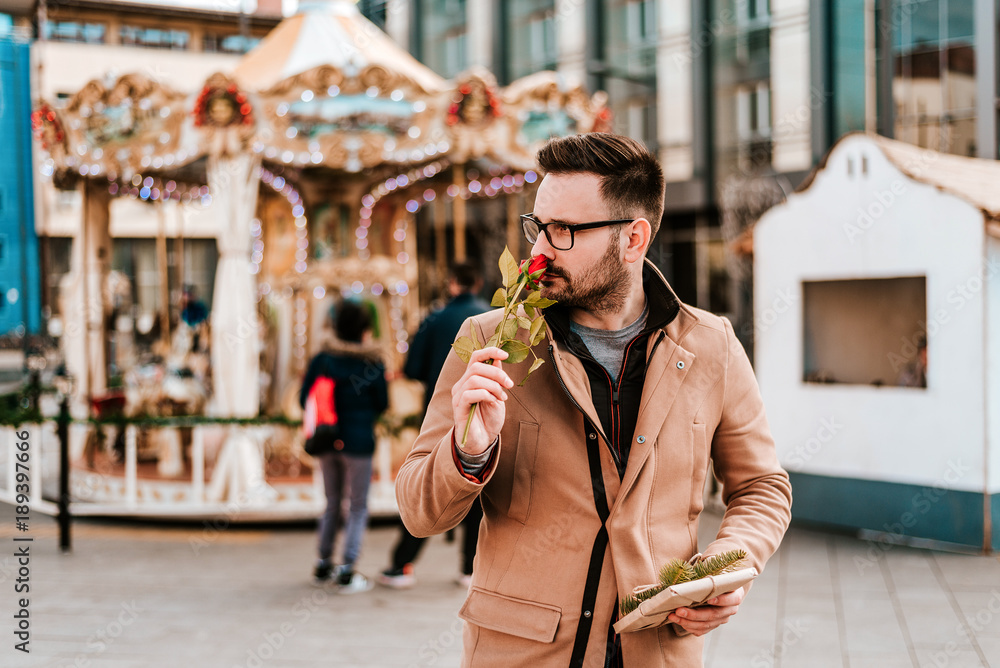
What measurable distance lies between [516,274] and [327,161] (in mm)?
7492

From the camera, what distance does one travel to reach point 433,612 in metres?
5.54

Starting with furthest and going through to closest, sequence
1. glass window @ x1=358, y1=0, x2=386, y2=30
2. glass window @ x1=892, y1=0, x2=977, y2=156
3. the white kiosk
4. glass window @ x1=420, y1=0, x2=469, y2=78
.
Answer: glass window @ x1=420, y1=0, x2=469, y2=78, glass window @ x1=358, y1=0, x2=386, y2=30, glass window @ x1=892, y1=0, x2=977, y2=156, the white kiosk

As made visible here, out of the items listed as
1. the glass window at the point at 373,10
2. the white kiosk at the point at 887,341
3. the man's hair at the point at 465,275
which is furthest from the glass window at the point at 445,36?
the man's hair at the point at 465,275

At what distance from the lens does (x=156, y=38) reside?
26.1 metres

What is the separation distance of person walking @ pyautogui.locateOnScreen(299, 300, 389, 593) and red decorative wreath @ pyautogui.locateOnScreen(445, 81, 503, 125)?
3450 millimetres

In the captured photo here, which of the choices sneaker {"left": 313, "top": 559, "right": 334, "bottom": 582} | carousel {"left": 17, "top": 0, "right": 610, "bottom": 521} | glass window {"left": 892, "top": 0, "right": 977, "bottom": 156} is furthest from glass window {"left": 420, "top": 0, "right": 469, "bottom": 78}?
sneaker {"left": 313, "top": 559, "right": 334, "bottom": 582}

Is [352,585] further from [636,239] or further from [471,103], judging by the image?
[471,103]

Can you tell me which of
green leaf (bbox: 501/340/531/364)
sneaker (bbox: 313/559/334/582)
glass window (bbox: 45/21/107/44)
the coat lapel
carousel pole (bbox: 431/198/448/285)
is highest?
glass window (bbox: 45/21/107/44)

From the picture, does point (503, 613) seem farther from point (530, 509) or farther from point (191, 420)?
point (191, 420)

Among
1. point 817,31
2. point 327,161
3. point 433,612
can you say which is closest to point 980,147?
point 817,31

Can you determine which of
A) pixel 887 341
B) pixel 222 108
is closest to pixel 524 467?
pixel 887 341

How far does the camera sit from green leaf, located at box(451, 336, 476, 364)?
5.83 feet

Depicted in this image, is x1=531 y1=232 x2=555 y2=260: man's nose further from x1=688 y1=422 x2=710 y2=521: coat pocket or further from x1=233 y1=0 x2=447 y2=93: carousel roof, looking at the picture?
x1=233 y1=0 x2=447 y2=93: carousel roof

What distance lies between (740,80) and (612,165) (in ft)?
54.4
